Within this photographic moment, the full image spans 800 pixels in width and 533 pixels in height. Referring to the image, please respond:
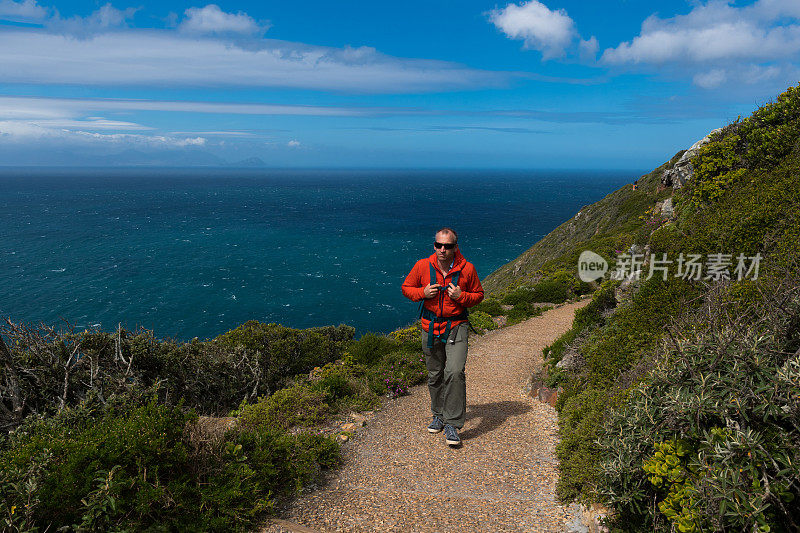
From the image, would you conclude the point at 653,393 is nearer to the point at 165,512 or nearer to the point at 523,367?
the point at 165,512

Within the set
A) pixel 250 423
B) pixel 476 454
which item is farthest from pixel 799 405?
pixel 250 423

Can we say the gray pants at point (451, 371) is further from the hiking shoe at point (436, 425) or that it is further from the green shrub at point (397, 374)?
the green shrub at point (397, 374)

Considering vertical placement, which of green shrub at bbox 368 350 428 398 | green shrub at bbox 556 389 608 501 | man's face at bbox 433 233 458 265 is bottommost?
green shrub at bbox 368 350 428 398

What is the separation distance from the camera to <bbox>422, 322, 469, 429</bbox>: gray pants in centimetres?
607

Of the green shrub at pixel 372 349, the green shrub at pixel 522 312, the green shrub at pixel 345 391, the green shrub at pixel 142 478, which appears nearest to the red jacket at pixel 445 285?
the green shrub at pixel 142 478

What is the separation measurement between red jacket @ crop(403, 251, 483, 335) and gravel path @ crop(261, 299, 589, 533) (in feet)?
5.98

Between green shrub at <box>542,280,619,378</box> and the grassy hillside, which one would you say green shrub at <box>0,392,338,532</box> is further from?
green shrub at <box>542,280,619,378</box>

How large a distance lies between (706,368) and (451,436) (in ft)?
11.7

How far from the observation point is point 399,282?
5803 cm

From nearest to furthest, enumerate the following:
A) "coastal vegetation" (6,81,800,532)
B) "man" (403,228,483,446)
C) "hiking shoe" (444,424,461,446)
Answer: "coastal vegetation" (6,81,800,532)
"man" (403,228,483,446)
"hiking shoe" (444,424,461,446)

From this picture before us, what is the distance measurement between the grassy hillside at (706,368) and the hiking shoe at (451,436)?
1.40 metres

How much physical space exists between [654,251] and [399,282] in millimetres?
50258

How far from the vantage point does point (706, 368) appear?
362 cm

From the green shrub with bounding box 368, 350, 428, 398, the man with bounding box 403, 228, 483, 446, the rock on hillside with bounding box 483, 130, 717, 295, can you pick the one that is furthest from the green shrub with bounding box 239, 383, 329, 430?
the rock on hillside with bounding box 483, 130, 717, 295
